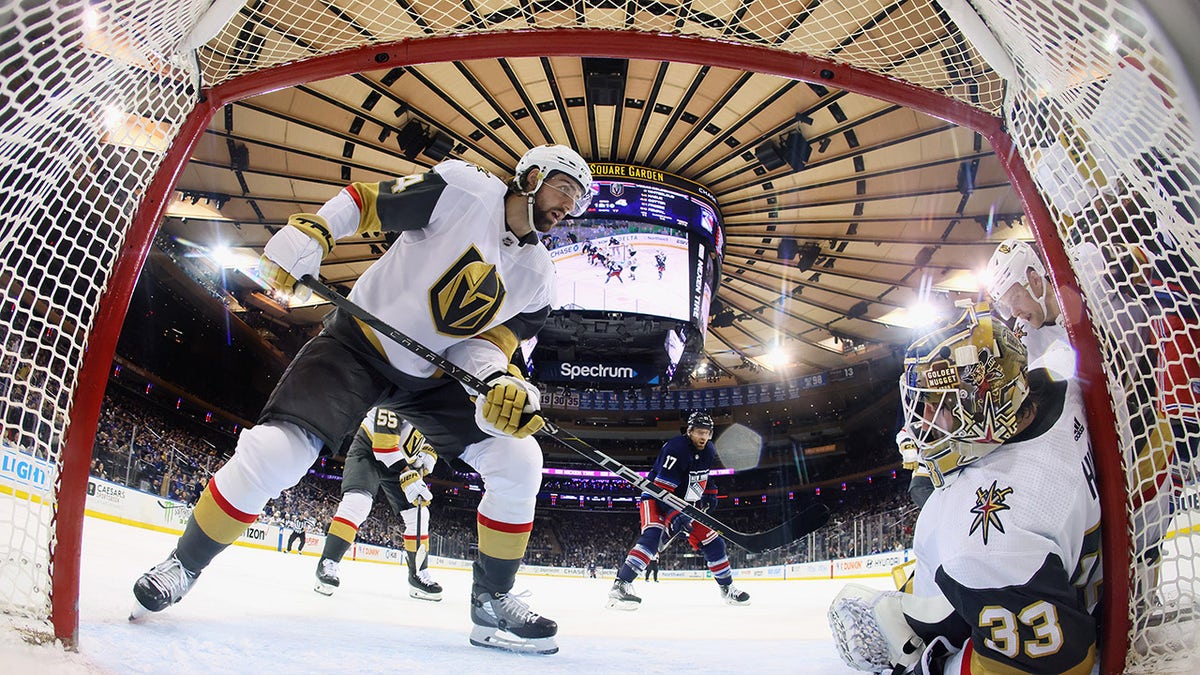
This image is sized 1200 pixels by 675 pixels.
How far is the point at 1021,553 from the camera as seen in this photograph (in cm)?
119

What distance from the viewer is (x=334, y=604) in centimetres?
302

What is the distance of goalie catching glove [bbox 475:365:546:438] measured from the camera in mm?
1894

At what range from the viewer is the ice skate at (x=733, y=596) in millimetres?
4922

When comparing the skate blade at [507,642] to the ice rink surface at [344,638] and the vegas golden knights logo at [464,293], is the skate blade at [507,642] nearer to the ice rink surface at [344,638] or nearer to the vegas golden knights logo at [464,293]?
the ice rink surface at [344,638]

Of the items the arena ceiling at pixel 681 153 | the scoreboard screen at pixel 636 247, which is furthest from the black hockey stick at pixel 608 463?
the scoreboard screen at pixel 636 247

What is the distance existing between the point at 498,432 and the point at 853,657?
3.47 ft

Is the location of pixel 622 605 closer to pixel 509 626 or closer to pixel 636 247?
pixel 509 626

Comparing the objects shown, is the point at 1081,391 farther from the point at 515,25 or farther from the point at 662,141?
the point at 662,141

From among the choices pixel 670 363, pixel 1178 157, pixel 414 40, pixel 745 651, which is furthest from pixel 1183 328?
pixel 670 363

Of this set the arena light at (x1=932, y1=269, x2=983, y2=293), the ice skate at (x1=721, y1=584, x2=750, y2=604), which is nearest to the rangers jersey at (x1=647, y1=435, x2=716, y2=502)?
the ice skate at (x1=721, y1=584, x2=750, y2=604)

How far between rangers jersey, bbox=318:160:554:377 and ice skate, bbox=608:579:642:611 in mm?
2893

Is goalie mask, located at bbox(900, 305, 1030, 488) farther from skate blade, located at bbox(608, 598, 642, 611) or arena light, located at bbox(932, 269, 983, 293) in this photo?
arena light, located at bbox(932, 269, 983, 293)

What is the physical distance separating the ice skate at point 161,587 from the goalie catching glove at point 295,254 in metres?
0.76

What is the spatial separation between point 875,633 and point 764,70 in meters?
1.57
